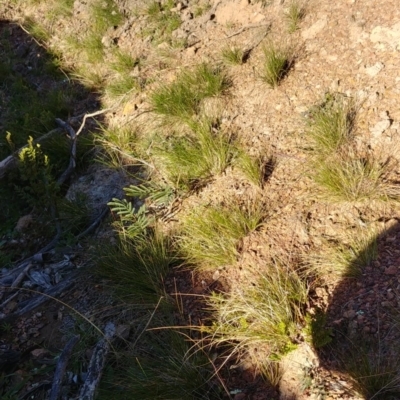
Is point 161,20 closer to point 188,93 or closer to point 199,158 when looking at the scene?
point 188,93

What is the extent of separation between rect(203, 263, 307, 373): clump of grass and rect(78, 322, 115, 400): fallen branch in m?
0.67

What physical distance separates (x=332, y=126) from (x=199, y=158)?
1056 millimetres

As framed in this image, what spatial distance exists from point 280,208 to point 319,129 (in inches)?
26.3

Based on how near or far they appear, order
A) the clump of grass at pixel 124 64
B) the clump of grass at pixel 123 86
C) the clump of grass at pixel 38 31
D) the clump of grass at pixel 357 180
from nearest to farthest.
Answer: the clump of grass at pixel 357 180 → the clump of grass at pixel 123 86 → the clump of grass at pixel 124 64 → the clump of grass at pixel 38 31

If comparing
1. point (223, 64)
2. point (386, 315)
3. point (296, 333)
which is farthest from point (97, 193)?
point (386, 315)

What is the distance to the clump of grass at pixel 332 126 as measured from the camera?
11.2 feet

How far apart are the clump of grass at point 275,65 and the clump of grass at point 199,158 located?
2.15 feet

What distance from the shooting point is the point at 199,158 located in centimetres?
382

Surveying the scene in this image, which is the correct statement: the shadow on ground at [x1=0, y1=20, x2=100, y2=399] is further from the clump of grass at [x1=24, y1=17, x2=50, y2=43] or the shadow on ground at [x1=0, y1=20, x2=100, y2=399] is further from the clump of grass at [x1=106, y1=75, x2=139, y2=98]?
the clump of grass at [x1=106, y1=75, x2=139, y2=98]

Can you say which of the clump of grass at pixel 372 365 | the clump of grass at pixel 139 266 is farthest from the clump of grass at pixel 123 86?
the clump of grass at pixel 372 365

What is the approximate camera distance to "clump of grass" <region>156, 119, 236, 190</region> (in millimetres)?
3779

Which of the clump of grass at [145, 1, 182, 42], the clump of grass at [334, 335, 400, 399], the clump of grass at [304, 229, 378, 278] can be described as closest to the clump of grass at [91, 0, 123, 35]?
the clump of grass at [145, 1, 182, 42]

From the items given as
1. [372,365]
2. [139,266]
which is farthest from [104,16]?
[372,365]

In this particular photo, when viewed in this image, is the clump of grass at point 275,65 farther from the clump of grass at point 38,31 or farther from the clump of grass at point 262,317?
the clump of grass at point 38,31
